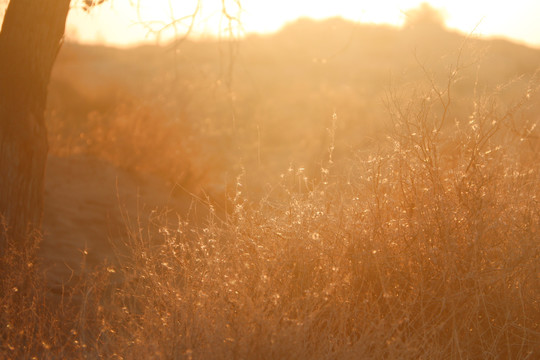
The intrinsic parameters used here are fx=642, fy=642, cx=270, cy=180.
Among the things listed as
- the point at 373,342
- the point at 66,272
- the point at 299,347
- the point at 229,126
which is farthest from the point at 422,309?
the point at 229,126

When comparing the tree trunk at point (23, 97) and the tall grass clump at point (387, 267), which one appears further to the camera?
the tree trunk at point (23, 97)

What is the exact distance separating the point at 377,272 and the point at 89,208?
19.0ft

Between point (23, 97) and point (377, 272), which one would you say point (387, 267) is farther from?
point (23, 97)

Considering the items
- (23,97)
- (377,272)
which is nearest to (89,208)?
(23,97)

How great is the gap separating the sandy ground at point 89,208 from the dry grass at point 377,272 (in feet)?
6.12

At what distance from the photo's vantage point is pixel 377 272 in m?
3.79

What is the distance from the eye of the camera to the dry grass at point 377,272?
3.27 metres

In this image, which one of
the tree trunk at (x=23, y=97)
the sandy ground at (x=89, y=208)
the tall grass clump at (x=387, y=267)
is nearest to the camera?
the tall grass clump at (x=387, y=267)

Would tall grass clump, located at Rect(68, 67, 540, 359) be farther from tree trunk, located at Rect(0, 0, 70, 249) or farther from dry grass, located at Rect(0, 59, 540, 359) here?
tree trunk, located at Rect(0, 0, 70, 249)

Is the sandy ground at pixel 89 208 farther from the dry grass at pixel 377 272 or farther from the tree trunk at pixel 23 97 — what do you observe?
the dry grass at pixel 377 272

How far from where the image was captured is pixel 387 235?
3.93 meters

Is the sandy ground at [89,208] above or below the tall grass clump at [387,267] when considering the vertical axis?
below

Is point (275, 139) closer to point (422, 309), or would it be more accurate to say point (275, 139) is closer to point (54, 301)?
point (54, 301)

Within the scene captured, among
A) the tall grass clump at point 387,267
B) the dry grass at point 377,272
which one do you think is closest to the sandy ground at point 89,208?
the dry grass at point 377,272
